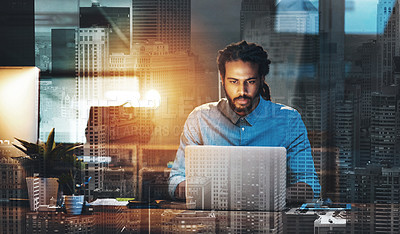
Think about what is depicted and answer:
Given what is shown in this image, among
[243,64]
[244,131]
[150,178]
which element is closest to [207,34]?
[243,64]

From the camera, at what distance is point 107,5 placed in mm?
5398

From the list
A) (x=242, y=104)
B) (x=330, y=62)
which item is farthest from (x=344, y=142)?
(x=242, y=104)

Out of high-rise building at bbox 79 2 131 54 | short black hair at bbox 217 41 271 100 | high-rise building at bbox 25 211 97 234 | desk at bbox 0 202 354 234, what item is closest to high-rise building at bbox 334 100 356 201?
desk at bbox 0 202 354 234

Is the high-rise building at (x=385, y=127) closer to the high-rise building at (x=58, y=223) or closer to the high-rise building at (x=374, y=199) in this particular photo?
the high-rise building at (x=374, y=199)

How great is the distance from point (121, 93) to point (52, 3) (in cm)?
113

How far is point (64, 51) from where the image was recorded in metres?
5.50

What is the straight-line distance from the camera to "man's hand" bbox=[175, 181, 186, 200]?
5383mm

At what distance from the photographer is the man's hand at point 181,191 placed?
5383 mm

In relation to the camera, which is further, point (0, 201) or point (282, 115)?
point (0, 201)

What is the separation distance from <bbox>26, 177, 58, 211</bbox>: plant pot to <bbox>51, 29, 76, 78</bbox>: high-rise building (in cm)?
107

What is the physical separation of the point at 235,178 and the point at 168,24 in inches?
62.4

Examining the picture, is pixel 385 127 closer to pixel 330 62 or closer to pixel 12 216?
pixel 330 62

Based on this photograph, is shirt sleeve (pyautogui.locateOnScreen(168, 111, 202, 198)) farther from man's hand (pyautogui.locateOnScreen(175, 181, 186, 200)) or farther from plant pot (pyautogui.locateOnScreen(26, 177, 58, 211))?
plant pot (pyautogui.locateOnScreen(26, 177, 58, 211))

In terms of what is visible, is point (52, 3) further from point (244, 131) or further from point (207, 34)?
point (244, 131)
